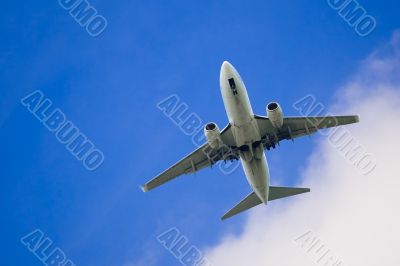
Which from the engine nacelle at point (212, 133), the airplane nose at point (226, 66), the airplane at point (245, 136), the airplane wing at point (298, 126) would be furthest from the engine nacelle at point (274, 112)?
the airplane nose at point (226, 66)

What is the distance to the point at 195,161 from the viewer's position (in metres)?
50.3

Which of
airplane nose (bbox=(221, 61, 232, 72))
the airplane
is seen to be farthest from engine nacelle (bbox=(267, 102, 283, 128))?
airplane nose (bbox=(221, 61, 232, 72))

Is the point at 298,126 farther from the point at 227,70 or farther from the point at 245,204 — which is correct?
the point at 227,70

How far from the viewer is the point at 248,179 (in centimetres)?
4900

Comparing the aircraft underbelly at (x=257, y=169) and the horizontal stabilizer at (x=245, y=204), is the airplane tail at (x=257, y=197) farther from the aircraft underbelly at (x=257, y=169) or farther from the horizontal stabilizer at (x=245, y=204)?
the aircraft underbelly at (x=257, y=169)

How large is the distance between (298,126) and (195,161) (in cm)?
853

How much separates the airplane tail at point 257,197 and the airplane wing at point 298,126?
5.24 m

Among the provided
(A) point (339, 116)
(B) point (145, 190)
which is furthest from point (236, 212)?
(A) point (339, 116)

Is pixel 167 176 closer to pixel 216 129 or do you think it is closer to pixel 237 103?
pixel 216 129

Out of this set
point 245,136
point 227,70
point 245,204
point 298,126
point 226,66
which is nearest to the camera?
point 227,70

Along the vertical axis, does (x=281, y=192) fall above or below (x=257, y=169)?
above

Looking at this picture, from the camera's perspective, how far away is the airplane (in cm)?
4425

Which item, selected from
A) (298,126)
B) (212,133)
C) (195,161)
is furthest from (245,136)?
(195,161)

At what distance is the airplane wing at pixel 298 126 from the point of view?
48125 millimetres
